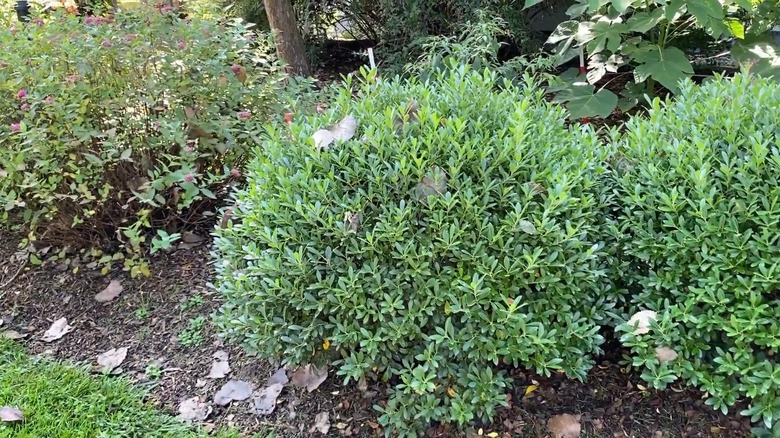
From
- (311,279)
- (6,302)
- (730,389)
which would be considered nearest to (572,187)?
(730,389)

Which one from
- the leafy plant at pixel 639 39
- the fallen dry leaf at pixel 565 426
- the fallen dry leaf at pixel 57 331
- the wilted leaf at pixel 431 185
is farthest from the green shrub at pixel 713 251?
the fallen dry leaf at pixel 57 331

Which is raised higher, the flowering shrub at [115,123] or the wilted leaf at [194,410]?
the flowering shrub at [115,123]

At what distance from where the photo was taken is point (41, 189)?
2.57 metres

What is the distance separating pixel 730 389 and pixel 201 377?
1.78 metres

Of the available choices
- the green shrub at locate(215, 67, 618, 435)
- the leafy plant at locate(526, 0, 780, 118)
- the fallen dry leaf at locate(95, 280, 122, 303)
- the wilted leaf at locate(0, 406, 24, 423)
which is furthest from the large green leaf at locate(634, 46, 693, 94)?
the wilted leaf at locate(0, 406, 24, 423)

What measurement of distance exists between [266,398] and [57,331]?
1.10 meters

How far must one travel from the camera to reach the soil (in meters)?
1.90

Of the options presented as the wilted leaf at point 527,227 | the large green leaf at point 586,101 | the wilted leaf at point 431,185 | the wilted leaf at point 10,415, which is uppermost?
the wilted leaf at point 431,185

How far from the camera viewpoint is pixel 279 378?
7.13 feet

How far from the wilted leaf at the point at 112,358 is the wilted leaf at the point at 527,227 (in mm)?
1696

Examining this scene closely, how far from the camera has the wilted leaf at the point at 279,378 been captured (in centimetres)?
216

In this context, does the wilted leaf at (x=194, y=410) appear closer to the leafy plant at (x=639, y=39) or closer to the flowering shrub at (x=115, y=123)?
the flowering shrub at (x=115, y=123)

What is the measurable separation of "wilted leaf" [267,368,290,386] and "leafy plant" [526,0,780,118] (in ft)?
8.08

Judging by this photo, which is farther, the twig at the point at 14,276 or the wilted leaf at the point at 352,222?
the twig at the point at 14,276
